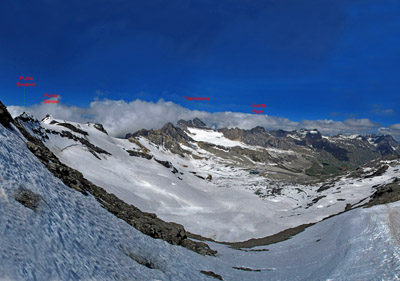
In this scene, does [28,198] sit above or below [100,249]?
above

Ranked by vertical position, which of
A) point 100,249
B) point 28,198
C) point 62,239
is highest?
point 28,198

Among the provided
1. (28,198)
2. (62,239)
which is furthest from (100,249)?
(28,198)

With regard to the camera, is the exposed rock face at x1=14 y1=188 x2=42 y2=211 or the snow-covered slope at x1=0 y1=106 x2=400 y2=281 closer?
the snow-covered slope at x1=0 y1=106 x2=400 y2=281

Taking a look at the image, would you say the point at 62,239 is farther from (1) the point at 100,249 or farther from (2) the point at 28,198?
(2) the point at 28,198

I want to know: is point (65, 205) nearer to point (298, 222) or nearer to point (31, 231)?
point (31, 231)

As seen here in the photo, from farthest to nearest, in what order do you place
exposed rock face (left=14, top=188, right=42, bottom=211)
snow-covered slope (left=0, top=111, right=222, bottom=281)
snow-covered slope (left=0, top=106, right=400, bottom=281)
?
1. exposed rock face (left=14, top=188, right=42, bottom=211)
2. snow-covered slope (left=0, top=106, right=400, bottom=281)
3. snow-covered slope (left=0, top=111, right=222, bottom=281)

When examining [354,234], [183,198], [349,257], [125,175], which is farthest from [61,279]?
[125,175]

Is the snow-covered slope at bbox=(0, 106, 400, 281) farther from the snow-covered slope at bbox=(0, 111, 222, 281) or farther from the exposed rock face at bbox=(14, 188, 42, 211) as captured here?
the exposed rock face at bbox=(14, 188, 42, 211)

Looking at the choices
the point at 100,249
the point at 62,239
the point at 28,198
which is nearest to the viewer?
the point at 62,239

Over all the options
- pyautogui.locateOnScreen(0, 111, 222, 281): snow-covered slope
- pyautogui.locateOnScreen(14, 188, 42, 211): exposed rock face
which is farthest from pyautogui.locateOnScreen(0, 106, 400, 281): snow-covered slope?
pyautogui.locateOnScreen(14, 188, 42, 211): exposed rock face

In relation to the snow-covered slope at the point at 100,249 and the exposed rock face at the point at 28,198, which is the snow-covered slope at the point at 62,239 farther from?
the exposed rock face at the point at 28,198

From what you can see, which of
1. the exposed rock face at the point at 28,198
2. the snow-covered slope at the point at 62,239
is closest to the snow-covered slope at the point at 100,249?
the snow-covered slope at the point at 62,239
